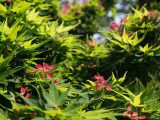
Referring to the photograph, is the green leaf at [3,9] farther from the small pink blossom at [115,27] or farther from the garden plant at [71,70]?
the small pink blossom at [115,27]

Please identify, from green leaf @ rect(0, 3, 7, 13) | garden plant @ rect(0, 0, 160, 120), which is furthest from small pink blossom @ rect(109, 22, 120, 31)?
green leaf @ rect(0, 3, 7, 13)

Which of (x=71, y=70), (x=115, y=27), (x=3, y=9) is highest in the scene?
(x=3, y=9)

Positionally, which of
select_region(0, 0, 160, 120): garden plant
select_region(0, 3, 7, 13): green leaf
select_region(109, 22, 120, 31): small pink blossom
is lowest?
select_region(0, 0, 160, 120): garden plant

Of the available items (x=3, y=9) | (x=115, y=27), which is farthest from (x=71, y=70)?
(x=3, y=9)

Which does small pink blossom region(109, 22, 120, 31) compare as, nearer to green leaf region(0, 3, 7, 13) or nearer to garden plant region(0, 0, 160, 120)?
garden plant region(0, 0, 160, 120)

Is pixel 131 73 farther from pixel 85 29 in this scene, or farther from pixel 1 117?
pixel 85 29

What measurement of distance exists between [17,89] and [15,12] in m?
1.15

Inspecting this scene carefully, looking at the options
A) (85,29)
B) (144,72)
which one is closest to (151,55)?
(144,72)

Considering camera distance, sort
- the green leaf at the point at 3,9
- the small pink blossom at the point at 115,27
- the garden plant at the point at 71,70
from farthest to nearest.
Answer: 1. the small pink blossom at the point at 115,27
2. the green leaf at the point at 3,9
3. the garden plant at the point at 71,70

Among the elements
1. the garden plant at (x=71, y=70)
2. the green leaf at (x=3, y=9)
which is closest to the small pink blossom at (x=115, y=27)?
the garden plant at (x=71, y=70)

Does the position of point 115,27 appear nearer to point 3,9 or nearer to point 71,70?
point 71,70

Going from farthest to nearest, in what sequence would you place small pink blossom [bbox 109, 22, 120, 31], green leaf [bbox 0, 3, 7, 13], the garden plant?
small pink blossom [bbox 109, 22, 120, 31] < green leaf [bbox 0, 3, 7, 13] < the garden plant

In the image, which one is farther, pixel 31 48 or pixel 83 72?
pixel 83 72

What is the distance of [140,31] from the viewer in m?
5.15
